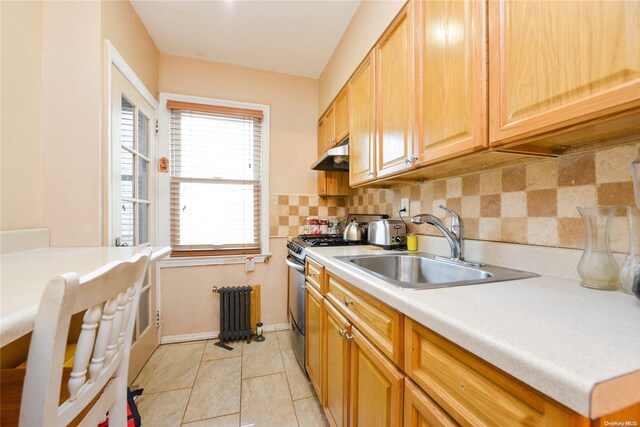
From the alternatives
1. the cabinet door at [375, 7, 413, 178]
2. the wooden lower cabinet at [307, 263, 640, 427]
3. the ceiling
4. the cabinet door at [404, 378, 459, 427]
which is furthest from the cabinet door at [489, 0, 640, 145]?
the ceiling

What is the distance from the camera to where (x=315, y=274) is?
1553mm

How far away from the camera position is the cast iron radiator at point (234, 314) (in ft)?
7.54

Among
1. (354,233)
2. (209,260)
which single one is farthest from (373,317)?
(209,260)

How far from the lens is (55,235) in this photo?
1.33 m

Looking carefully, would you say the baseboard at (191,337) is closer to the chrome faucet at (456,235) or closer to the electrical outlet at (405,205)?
the electrical outlet at (405,205)

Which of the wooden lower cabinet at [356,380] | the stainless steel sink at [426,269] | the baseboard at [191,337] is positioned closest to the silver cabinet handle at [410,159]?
the stainless steel sink at [426,269]

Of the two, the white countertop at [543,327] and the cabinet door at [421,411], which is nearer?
the white countertop at [543,327]

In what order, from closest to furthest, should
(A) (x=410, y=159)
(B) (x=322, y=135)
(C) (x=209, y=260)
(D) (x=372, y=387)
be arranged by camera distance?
(D) (x=372, y=387)
(A) (x=410, y=159)
(C) (x=209, y=260)
(B) (x=322, y=135)

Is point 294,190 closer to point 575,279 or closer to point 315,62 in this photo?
point 315,62

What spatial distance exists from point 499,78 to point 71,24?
2099mm

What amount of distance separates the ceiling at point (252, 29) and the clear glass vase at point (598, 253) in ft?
6.12

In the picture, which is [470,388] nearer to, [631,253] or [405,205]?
[631,253]

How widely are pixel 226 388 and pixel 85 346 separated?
55.0 inches

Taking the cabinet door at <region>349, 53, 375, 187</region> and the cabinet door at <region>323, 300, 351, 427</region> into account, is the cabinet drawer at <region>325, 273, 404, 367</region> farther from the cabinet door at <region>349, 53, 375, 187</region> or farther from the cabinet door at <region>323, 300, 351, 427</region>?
the cabinet door at <region>349, 53, 375, 187</region>
